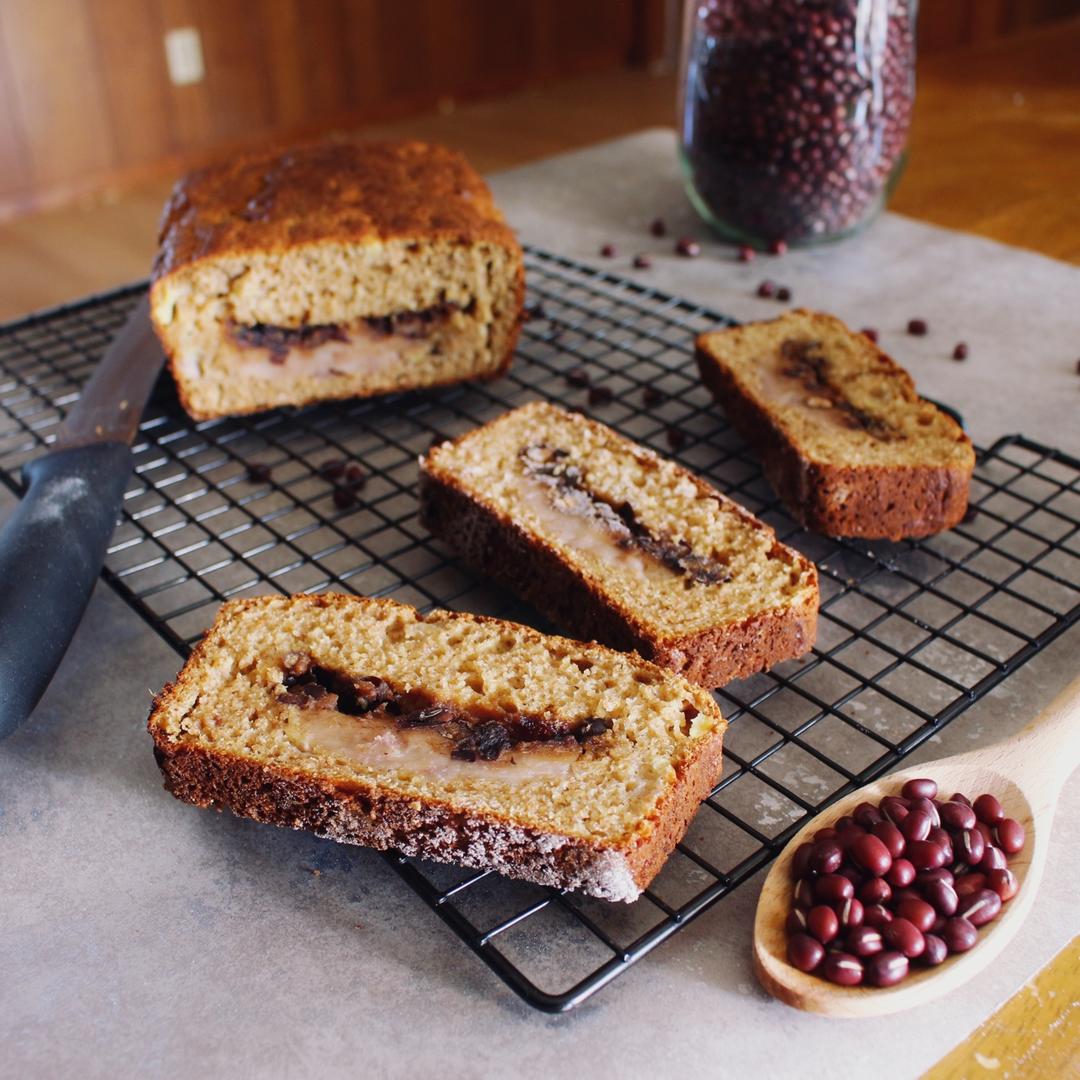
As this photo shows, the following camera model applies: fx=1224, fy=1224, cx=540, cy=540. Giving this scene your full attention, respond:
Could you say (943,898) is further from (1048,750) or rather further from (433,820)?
(433,820)

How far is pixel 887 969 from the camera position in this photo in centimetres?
150

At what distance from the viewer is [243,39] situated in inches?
241

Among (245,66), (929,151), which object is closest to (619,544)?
(929,151)

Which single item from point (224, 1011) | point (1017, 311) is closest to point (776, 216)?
point (1017, 311)

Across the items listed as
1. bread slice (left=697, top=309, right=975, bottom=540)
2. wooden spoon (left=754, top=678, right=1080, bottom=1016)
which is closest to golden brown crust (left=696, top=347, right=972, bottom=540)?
bread slice (left=697, top=309, right=975, bottom=540)

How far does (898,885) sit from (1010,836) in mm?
185

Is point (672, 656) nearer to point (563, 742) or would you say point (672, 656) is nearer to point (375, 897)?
point (563, 742)

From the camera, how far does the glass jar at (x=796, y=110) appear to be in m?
3.30

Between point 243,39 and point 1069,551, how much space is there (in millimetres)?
5243

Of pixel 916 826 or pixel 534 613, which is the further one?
pixel 534 613

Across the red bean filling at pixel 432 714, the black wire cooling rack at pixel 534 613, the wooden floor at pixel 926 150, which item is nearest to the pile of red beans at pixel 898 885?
the black wire cooling rack at pixel 534 613

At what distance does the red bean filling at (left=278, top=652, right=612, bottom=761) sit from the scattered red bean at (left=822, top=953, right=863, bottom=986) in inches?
17.6

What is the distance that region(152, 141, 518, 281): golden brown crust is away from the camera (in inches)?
112

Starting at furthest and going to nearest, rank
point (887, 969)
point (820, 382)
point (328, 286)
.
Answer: point (328, 286) → point (820, 382) → point (887, 969)
